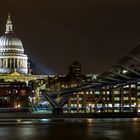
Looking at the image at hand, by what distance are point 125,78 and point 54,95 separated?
96.3ft

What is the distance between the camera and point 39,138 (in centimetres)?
5912

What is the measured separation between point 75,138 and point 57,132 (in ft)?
28.1

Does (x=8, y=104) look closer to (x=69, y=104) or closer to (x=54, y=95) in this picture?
(x=69, y=104)

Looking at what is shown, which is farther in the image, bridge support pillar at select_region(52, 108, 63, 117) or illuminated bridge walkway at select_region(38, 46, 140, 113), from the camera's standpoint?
bridge support pillar at select_region(52, 108, 63, 117)

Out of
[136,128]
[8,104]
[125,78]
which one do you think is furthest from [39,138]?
[8,104]

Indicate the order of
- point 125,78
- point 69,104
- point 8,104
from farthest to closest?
1. point 8,104
2. point 69,104
3. point 125,78

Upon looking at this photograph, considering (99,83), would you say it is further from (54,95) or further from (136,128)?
(136,128)

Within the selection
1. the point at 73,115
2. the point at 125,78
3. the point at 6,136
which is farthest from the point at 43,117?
the point at 6,136

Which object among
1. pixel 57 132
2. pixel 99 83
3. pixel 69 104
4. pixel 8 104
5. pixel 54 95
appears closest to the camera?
pixel 57 132

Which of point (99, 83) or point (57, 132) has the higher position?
point (99, 83)

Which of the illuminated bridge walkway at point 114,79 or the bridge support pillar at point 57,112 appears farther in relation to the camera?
the bridge support pillar at point 57,112

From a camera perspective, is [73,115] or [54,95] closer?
[73,115]

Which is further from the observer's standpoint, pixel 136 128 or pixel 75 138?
pixel 136 128

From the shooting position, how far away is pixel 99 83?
108375mm
